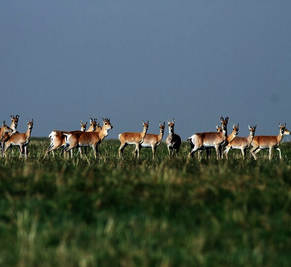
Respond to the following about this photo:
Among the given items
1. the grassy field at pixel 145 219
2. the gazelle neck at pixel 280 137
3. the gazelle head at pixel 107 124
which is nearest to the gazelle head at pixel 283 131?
the gazelle neck at pixel 280 137

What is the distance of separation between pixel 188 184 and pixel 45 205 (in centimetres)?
273

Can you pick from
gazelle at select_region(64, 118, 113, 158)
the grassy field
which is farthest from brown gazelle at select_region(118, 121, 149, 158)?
the grassy field

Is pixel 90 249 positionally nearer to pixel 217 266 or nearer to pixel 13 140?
pixel 217 266

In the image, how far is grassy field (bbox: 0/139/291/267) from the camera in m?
6.49

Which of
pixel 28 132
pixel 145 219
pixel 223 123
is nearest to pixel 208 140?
pixel 223 123

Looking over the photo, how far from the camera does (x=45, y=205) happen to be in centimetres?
866

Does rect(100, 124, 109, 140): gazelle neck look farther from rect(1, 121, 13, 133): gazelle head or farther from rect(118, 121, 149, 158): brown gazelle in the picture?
rect(1, 121, 13, 133): gazelle head

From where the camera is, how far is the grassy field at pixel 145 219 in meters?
6.49

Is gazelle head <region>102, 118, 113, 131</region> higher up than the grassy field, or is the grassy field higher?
gazelle head <region>102, 118, 113, 131</region>

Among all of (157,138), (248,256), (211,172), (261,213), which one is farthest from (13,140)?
(248,256)

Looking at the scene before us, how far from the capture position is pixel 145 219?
8117mm

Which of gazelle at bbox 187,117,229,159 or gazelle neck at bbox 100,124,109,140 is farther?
gazelle neck at bbox 100,124,109,140

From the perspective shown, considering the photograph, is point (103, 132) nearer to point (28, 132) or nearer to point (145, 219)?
point (28, 132)

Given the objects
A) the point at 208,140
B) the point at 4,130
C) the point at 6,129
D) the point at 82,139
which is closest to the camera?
the point at 208,140
